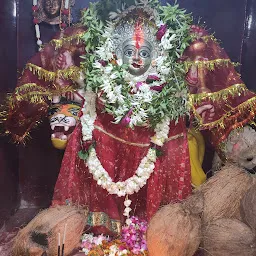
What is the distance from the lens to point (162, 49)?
2859 millimetres

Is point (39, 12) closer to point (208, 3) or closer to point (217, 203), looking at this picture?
point (208, 3)

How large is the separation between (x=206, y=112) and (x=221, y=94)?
175 millimetres

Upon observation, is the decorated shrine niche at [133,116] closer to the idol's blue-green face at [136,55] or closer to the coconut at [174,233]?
the idol's blue-green face at [136,55]

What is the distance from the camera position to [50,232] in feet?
8.13

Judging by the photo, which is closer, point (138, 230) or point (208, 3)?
point (138, 230)

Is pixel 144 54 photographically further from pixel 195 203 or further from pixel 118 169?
pixel 195 203

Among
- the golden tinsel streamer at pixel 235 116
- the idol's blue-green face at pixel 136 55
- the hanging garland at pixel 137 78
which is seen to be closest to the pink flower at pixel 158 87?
the hanging garland at pixel 137 78

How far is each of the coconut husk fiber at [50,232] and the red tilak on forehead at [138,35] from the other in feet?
4.31

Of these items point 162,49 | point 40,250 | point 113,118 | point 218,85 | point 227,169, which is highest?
point 162,49

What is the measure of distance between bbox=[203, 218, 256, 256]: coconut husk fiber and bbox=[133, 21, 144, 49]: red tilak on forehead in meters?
1.41

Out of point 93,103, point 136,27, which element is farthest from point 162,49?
point 93,103

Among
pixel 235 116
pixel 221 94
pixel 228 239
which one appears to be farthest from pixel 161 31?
pixel 228 239

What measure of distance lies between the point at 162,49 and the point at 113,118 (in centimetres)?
65

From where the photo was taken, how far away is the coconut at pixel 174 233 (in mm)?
2367
